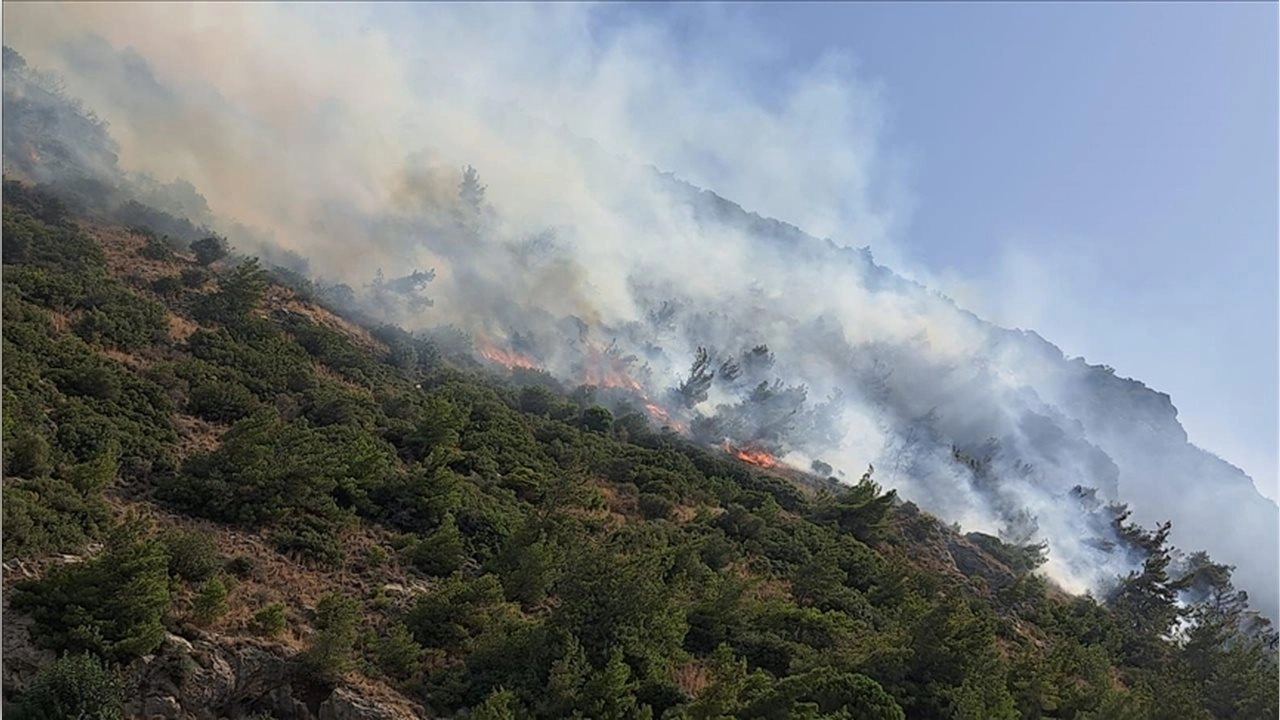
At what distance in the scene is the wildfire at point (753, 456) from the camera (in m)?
55.8

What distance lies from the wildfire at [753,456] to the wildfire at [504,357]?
49.9 ft

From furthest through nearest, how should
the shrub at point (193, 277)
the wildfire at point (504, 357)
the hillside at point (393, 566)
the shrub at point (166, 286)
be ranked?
1. the wildfire at point (504, 357)
2. the shrub at point (193, 277)
3. the shrub at point (166, 286)
4. the hillside at point (393, 566)

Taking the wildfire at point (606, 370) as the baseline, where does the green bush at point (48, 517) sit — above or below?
below

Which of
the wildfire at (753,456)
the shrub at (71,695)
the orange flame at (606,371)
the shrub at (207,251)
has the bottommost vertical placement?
the shrub at (71,695)

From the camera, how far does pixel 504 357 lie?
59.5 metres

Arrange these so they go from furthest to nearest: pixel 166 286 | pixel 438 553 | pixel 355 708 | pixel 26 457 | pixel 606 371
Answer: pixel 606 371 < pixel 166 286 < pixel 438 553 < pixel 26 457 < pixel 355 708

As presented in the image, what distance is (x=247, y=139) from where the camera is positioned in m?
70.3

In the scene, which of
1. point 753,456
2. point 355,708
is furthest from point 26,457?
point 753,456

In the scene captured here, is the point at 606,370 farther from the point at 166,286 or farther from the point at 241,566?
the point at 241,566

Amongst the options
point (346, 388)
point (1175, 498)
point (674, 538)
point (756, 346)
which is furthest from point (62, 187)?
point (1175, 498)

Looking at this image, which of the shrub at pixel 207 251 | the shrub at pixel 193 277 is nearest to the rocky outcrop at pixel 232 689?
the shrub at pixel 193 277

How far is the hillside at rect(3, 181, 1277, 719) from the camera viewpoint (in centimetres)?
1395

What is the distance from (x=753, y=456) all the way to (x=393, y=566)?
40.6m

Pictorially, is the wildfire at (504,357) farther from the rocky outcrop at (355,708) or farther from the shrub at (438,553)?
the rocky outcrop at (355,708)
